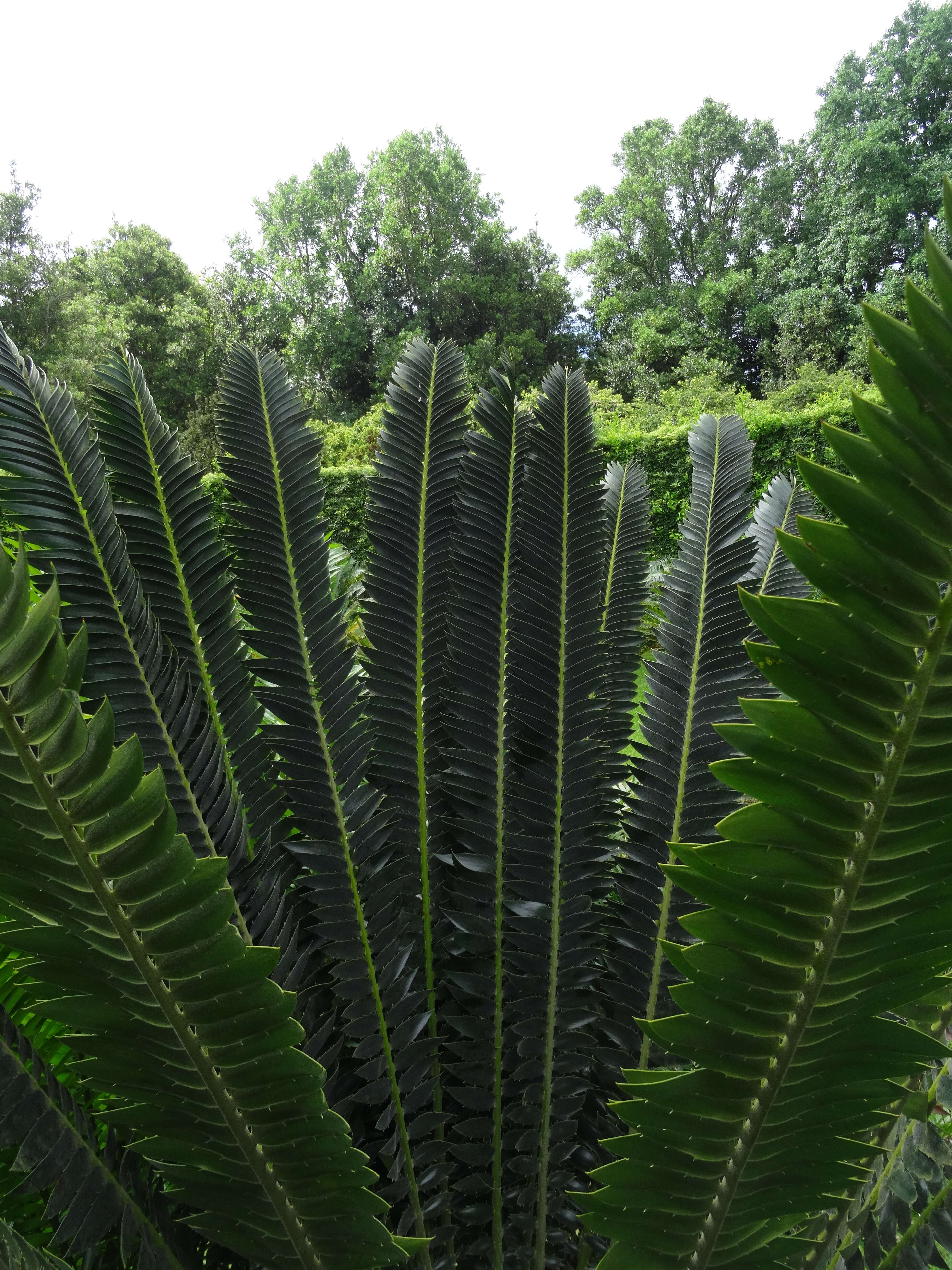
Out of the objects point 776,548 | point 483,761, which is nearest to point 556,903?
point 483,761

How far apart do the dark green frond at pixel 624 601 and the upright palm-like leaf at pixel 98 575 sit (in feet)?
1.95

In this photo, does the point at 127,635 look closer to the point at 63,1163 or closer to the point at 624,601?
the point at 63,1163

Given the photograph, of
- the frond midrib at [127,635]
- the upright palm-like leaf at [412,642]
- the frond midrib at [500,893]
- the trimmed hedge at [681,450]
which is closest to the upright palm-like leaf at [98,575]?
the frond midrib at [127,635]

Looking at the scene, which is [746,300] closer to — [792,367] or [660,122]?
[792,367]

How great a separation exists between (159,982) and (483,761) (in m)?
0.60

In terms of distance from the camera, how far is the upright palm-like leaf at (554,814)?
1.07 meters

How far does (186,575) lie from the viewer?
3.66 feet

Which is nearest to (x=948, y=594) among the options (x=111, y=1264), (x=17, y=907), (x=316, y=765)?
(x=17, y=907)

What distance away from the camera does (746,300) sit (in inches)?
1004

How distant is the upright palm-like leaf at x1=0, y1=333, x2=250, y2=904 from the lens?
37.6 inches

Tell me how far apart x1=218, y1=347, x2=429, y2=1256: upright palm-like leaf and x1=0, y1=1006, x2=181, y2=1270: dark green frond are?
30cm

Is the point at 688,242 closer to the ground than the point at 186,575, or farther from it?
farther from it

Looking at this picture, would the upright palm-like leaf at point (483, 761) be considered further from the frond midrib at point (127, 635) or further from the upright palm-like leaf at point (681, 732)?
the frond midrib at point (127, 635)

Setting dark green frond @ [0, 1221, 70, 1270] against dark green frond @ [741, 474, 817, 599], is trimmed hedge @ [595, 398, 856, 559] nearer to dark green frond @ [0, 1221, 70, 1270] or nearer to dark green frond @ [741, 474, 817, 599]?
dark green frond @ [741, 474, 817, 599]
